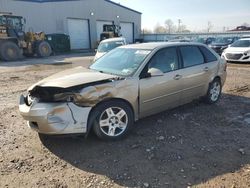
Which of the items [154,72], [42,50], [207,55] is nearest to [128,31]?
[42,50]

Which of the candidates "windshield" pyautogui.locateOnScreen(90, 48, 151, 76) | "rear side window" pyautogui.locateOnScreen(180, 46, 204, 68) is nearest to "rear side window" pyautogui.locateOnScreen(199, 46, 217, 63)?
"rear side window" pyautogui.locateOnScreen(180, 46, 204, 68)

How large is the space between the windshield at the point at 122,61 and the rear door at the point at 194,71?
102cm

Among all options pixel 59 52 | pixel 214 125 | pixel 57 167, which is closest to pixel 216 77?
pixel 214 125

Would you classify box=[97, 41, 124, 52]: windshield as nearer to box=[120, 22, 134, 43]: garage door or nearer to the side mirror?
the side mirror

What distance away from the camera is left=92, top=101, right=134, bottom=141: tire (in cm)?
394

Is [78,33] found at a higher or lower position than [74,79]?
higher

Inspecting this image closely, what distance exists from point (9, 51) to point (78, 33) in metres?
13.7

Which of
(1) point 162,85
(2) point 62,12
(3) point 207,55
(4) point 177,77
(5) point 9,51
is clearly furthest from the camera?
(2) point 62,12

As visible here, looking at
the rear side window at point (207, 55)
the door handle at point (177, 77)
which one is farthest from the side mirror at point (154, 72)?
the rear side window at point (207, 55)

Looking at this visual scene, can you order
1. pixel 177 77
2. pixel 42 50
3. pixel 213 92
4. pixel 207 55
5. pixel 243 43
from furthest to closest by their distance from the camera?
pixel 42 50
pixel 243 43
pixel 213 92
pixel 207 55
pixel 177 77

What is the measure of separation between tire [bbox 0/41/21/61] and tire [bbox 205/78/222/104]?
17.4 m

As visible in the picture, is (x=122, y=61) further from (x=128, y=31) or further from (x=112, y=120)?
(x=128, y=31)

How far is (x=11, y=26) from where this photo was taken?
20172 millimetres

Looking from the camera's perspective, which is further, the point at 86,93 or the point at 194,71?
the point at 194,71
